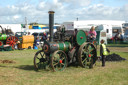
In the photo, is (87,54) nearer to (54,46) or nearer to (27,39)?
(54,46)

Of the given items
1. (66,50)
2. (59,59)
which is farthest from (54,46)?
(66,50)

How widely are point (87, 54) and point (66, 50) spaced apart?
0.91m

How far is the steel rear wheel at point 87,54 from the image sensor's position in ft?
25.8

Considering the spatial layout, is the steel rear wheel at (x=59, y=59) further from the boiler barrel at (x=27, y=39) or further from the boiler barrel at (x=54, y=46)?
the boiler barrel at (x=27, y=39)

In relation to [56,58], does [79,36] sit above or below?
above

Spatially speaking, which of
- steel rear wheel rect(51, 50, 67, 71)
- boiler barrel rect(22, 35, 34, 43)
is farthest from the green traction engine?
boiler barrel rect(22, 35, 34, 43)

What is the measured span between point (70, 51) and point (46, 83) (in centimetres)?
235

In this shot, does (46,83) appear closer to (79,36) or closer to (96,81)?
(96,81)

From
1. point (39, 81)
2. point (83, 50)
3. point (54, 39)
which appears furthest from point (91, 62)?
point (39, 81)

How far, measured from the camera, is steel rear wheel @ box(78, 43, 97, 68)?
25.8ft

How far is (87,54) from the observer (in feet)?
26.4

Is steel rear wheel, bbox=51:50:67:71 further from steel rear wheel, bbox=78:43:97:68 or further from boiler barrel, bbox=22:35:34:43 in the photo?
boiler barrel, bbox=22:35:34:43

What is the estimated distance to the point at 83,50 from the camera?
7984 millimetres

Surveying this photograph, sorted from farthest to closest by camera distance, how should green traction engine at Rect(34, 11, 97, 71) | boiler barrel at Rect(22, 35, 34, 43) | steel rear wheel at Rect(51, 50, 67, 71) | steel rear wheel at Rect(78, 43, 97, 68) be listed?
boiler barrel at Rect(22, 35, 34, 43) → steel rear wheel at Rect(78, 43, 97, 68) → green traction engine at Rect(34, 11, 97, 71) → steel rear wheel at Rect(51, 50, 67, 71)
